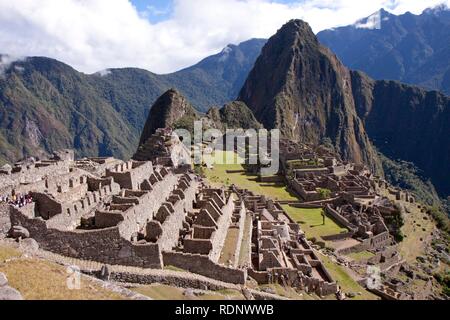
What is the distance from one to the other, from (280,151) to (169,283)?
244ft

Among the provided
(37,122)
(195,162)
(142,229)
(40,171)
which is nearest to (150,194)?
(142,229)

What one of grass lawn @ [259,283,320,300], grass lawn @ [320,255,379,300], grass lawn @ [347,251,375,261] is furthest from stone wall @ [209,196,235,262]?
grass lawn @ [347,251,375,261]

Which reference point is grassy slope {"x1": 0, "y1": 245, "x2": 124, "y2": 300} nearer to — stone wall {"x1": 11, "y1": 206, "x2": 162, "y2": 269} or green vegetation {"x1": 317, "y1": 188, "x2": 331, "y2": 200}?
stone wall {"x1": 11, "y1": 206, "x2": 162, "y2": 269}

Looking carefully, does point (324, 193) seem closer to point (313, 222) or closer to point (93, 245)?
point (313, 222)

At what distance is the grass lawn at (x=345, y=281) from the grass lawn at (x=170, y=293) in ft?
48.9

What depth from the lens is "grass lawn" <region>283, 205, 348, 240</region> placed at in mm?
52281

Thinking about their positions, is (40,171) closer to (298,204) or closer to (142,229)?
(142,229)

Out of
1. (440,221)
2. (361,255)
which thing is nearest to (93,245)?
(361,255)

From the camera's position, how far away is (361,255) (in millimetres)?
50344

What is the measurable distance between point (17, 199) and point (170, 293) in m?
9.69

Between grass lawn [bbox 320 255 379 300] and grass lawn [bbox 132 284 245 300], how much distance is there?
14.9 m

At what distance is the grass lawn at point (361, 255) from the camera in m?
49.3
